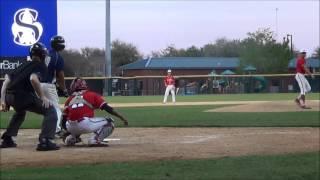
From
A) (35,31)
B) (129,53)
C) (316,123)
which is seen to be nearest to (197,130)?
(316,123)

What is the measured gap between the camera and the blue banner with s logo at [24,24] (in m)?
16.5

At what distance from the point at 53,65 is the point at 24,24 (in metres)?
6.80

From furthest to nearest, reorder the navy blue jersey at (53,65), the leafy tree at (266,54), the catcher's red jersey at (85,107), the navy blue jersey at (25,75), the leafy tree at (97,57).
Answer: the leafy tree at (97,57) → the leafy tree at (266,54) → the navy blue jersey at (53,65) → the catcher's red jersey at (85,107) → the navy blue jersey at (25,75)

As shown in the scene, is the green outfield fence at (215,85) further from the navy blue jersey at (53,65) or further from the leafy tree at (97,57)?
the navy blue jersey at (53,65)

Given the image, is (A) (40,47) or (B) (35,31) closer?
(A) (40,47)

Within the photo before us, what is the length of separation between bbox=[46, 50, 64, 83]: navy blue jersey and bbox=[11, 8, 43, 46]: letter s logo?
19.5 ft

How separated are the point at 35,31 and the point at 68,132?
730cm

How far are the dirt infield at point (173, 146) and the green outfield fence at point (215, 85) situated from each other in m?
37.2

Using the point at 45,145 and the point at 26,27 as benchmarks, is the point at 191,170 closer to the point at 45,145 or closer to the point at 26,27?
the point at 45,145

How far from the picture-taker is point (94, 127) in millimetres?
9789

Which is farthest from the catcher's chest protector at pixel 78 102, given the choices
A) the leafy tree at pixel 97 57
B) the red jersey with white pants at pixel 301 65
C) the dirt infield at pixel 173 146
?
the leafy tree at pixel 97 57

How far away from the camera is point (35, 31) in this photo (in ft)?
54.7

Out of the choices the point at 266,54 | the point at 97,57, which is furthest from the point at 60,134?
the point at 97,57

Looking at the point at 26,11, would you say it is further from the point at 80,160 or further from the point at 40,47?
the point at 80,160
